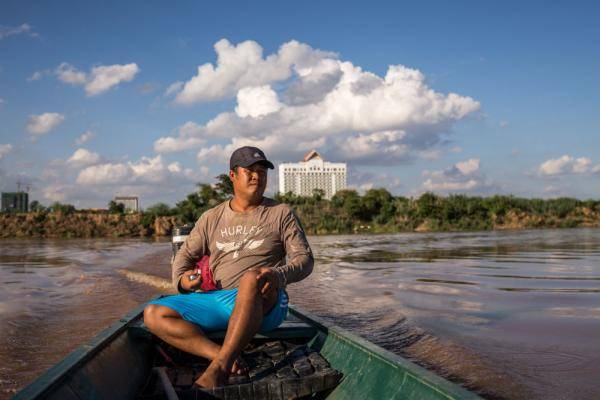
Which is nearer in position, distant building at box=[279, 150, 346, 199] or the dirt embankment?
the dirt embankment

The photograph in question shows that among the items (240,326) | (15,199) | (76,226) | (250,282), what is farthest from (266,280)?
(15,199)

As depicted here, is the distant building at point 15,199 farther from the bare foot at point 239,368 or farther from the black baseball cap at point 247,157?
the bare foot at point 239,368

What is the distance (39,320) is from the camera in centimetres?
618

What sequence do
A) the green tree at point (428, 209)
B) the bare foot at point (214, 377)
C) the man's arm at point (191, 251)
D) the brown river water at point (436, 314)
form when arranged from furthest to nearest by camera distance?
the green tree at point (428, 209), the brown river water at point (436, 314), the man's arm at point (191, 251), the bare foot at point (214, 377)

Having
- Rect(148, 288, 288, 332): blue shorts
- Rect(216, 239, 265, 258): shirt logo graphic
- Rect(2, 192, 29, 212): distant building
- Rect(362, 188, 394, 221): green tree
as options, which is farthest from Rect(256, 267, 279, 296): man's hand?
Rect(2, 192, 29, 212): distant building

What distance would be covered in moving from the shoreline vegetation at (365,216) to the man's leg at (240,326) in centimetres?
3503

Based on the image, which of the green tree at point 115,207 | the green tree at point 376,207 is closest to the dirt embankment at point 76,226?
the green tree at point 115,207

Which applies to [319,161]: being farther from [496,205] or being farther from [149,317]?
[149,317]

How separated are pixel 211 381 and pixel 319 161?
150168 mm

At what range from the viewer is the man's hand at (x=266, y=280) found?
278 centimetres

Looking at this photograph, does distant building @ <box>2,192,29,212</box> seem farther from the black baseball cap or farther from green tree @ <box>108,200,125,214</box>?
the black baseball cap

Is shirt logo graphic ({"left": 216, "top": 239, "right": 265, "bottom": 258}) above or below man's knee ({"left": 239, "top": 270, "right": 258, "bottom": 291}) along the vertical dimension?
above

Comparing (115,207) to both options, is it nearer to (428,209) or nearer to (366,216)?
(366,216)

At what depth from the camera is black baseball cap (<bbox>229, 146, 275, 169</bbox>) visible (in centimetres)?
315
